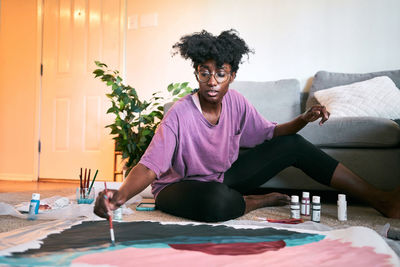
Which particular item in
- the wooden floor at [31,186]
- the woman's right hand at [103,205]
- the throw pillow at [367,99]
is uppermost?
the throw pillow at [367,99]

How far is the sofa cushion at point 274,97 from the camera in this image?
2.55 meters

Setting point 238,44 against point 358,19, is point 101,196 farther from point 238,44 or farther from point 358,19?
point 358,19

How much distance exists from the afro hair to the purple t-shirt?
0.19 metres

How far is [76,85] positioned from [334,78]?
258cm

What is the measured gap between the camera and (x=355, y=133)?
184cm

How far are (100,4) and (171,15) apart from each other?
81 centimetres

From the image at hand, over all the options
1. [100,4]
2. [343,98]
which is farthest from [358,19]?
[100,4]

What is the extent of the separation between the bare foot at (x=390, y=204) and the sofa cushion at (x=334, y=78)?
1.20 m

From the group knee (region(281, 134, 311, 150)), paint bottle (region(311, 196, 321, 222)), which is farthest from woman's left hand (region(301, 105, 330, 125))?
paint bottle (region(311, 196, 321, 222))

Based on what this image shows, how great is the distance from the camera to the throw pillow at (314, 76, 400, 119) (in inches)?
86.5

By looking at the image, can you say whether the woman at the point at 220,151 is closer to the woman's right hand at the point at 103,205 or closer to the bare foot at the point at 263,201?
the bare foot at the point at 263,201

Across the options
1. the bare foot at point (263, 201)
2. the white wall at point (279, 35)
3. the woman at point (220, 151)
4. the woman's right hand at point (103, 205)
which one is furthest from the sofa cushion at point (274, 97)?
the woman's right hand at point (103, 205)

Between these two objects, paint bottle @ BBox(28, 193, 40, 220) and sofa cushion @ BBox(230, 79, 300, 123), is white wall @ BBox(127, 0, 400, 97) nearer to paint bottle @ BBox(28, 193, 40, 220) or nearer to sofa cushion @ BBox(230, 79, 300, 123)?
sofa cushion @ BBox(230, 79, 300, 123)

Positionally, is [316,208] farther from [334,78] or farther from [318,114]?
[334,78]
